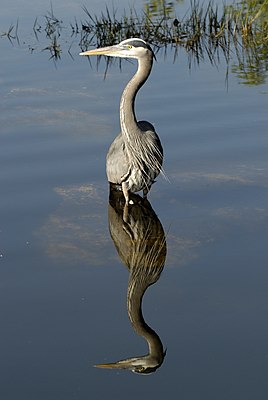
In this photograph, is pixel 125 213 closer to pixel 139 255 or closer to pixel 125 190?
pixel 125 190

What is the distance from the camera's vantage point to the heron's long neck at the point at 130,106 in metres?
7.85

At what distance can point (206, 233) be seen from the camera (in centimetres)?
698

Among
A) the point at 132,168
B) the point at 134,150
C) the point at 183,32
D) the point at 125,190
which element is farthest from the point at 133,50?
the point at 183,32

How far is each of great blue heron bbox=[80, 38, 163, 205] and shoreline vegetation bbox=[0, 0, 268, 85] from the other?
352 cm

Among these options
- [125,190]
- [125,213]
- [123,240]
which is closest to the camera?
[123,240]

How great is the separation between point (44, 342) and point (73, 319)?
330 mm

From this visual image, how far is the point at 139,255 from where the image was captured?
685cm

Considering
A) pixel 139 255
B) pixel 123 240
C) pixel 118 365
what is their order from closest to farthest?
pixel 118 365 < pixel 139 255 < pixel 123 240

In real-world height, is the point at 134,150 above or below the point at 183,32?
below

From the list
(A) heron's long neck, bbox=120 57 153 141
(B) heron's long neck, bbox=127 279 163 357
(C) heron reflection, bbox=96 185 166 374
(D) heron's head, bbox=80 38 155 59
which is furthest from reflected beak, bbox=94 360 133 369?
(D) heron's head, bbox=80 38 155 59

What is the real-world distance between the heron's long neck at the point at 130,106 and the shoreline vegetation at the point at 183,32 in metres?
3.51

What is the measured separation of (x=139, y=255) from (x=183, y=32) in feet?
21.0

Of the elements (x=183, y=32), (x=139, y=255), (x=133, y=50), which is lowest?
(x=139, y=255)

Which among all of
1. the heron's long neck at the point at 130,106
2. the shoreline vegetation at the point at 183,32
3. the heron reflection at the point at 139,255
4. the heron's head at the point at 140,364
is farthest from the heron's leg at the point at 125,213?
the shoreline vegetation at the point at 183,32
